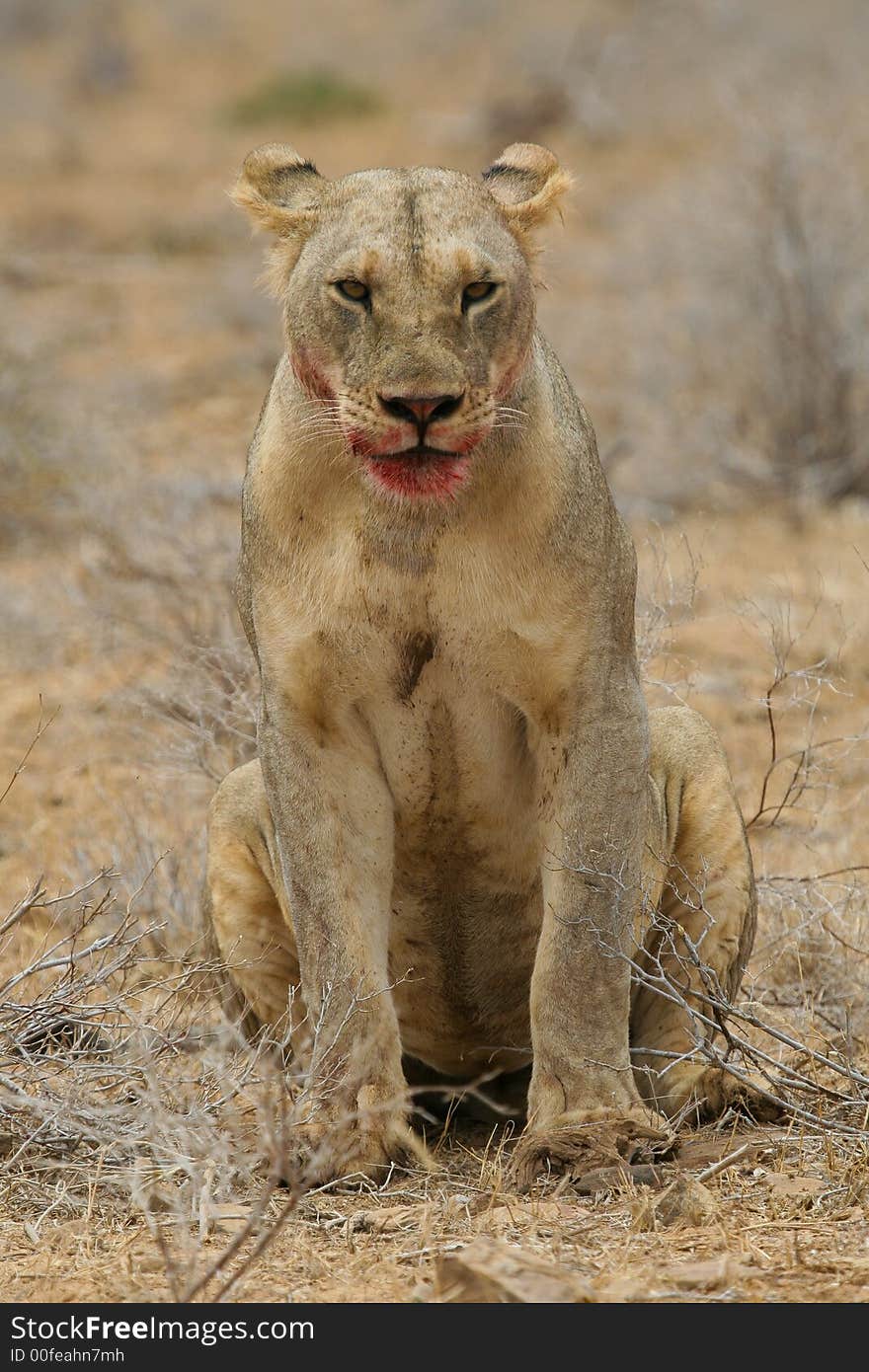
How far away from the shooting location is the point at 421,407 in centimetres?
A: 412

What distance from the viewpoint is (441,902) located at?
5.04 m

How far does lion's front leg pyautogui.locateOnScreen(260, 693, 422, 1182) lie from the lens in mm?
4633

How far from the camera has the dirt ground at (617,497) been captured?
13.5 feet

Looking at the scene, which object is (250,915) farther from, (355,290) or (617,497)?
(617,497)

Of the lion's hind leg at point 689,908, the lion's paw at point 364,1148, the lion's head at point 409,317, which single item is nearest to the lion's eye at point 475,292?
the lion's head at point 409,317

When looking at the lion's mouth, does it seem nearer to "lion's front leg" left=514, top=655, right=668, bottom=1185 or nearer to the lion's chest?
the lion's chest

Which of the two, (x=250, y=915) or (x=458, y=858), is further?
(x=250, y=915)

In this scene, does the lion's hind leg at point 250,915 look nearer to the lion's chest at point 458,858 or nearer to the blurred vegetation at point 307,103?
the lion's chest at point 458,858

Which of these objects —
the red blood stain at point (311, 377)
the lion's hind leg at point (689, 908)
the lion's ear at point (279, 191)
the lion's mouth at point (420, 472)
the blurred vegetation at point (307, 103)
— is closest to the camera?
the lion's mouth at point (420, 472)

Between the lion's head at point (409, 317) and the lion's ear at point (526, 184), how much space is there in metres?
0.06

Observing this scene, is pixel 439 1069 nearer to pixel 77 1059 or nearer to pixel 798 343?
pixel 77 1059

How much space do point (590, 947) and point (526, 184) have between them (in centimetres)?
188

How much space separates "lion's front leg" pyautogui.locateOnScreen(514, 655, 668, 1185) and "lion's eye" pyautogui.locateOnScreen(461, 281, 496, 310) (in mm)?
897

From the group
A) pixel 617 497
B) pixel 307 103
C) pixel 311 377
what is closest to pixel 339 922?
pixel 311 377
